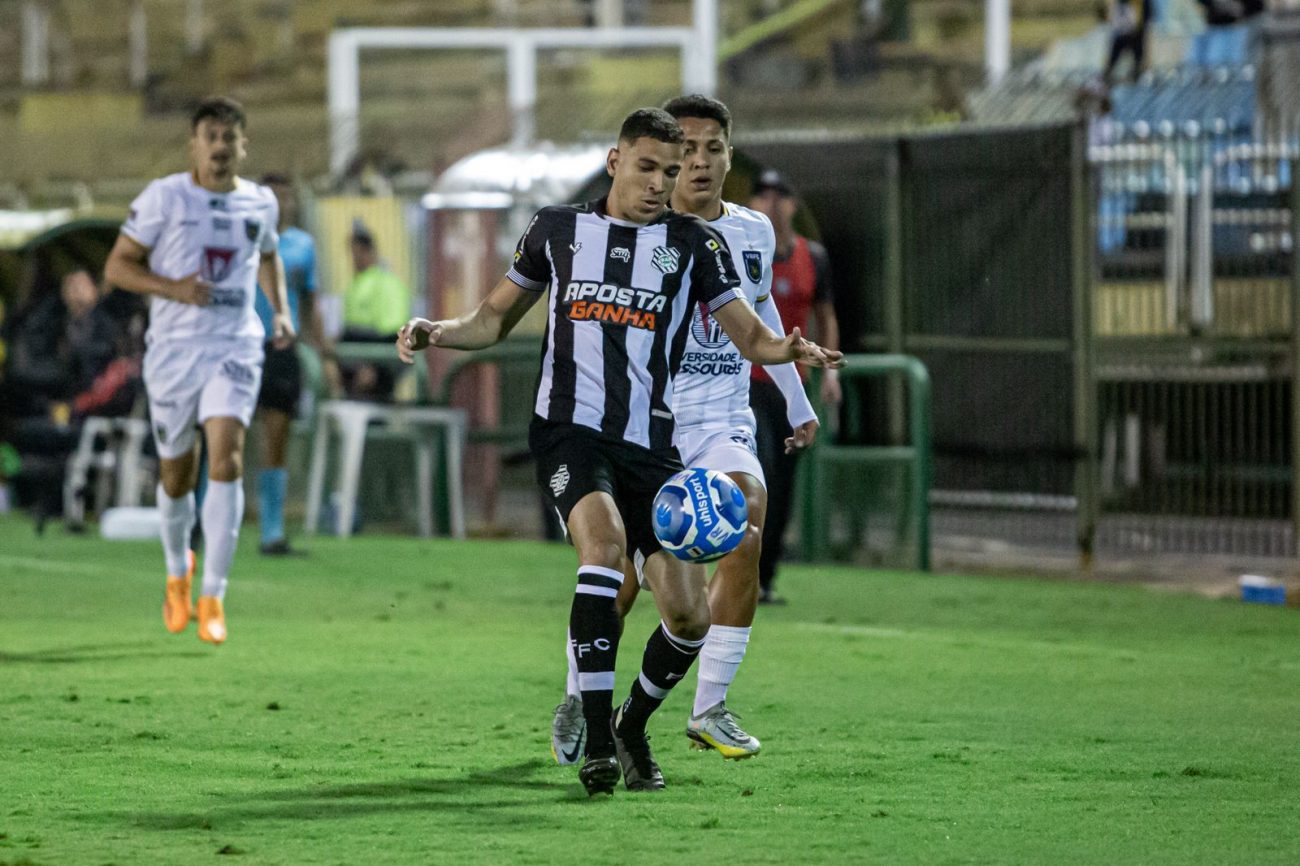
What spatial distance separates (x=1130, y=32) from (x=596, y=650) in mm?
15644

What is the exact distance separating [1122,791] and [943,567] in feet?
27.3

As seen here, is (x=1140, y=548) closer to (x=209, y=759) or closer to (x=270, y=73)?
(x=209, y=759)

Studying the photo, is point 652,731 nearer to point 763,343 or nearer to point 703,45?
point 763,343

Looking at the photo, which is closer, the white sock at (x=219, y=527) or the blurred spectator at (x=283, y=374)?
the white sock at (x=219, y=527)

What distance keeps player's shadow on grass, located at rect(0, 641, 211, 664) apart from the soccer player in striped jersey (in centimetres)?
369

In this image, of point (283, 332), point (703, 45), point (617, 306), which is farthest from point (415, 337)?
point (703, 45)

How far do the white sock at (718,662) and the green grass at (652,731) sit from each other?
20 centimetres

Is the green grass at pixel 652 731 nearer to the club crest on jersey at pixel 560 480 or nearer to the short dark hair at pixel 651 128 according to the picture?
the club crest on jersey at pixel 560 480

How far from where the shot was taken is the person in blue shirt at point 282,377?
14.5 metres

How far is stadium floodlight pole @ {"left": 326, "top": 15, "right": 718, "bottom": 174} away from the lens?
2159cm

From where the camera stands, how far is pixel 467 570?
14727 millimetres

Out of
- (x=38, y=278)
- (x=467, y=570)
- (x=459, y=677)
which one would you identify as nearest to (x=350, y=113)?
(x=38, y=278)

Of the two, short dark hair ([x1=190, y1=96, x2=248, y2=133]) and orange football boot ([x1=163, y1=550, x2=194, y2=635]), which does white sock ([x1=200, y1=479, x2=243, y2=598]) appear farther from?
short dark hair ([x1=190, y1=96, x2=248, y2=133])

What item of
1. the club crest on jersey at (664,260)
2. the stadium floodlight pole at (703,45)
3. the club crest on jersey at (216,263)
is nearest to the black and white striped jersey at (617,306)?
the club crest on jersey at (664,260)
